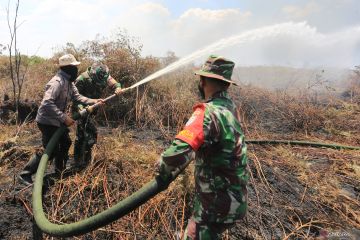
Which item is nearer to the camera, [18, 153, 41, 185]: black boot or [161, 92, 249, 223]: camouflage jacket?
[161, 92, 249, 223]: camouflage jacket

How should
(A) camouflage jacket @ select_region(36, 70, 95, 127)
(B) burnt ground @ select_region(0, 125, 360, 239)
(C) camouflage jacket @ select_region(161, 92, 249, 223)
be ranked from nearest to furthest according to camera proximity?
(C) camouflage jacket @ select_region(161, 92, 249, 223), (B) burnt ground @ select_region(0, 125, 360, 239), (A) camouflage jacket @ select_region(36, 70, 95, 127)

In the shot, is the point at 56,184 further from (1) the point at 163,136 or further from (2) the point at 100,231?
(1) the point at 163,136

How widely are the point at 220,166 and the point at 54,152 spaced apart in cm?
291

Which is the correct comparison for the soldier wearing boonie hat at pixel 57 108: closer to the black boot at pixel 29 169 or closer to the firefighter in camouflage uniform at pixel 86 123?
the black boot at pixel 29 169

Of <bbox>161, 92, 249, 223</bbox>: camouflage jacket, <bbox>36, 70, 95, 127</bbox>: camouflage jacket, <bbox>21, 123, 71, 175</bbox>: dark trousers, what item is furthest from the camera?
<bbox>21, 123, 71, 175</bbox>: dark trousers

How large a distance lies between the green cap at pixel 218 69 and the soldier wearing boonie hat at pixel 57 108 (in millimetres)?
2348

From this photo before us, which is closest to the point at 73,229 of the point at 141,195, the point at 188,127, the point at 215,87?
the point at 141,195

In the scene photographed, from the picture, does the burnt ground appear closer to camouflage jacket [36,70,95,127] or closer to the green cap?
camouflage jacket [36,70,95,127]

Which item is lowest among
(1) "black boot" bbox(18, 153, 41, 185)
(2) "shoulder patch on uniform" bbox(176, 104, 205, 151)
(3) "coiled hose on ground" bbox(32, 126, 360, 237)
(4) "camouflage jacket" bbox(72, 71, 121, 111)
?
(1) "black boot" bbox(18, 153, 41, 185)

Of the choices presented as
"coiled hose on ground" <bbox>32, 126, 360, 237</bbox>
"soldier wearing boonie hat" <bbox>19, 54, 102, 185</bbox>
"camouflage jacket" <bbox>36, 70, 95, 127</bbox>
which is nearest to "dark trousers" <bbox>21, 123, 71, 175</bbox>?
"soldier wearing boonie hat" <bbox>19, 54, 102, 185</bbox>

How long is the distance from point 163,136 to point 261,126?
2.75 meters

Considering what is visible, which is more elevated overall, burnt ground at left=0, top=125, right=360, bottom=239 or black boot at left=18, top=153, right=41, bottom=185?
black boot at left=18, top=153, right=41, bottom=185

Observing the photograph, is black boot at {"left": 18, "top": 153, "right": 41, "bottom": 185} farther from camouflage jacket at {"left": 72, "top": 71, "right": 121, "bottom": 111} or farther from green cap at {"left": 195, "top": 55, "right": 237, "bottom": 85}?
green cap at {"left": 195, "top": 55, "right": 237, "bottom": 85}

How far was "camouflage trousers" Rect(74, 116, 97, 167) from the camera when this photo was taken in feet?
16.2
